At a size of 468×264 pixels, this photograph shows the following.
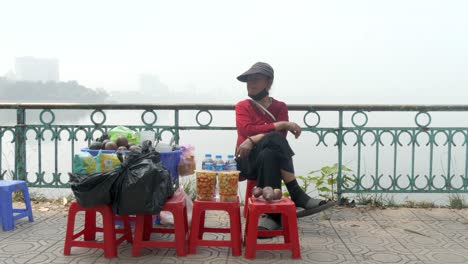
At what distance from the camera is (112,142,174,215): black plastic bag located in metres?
3.35

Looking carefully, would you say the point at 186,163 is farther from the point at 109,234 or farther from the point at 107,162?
the point at 109,234

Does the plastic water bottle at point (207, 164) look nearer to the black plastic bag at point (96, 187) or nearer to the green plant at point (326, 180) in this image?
the black plastic bag at point (96, 187)

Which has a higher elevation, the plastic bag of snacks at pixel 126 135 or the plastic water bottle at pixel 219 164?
the plastic bag of snacks at pixel 126 135

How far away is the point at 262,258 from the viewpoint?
3.57 m

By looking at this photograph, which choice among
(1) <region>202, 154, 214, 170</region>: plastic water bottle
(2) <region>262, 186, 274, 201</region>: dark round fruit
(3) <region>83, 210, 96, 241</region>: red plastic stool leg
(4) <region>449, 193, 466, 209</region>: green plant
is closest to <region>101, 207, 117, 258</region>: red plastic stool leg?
(3) <region>83, 210, 96, 241</region>: red plastic stool leg

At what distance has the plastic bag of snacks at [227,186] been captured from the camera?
3.66 meters

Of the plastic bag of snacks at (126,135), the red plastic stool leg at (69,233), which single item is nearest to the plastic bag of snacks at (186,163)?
the plastic bag of snacks at (126,135)

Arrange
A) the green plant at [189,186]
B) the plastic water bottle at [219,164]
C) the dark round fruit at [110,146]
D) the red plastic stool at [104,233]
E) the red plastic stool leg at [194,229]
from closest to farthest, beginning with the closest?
the red plastic stool at [104,233] < the red plastic stool leg at [194,229] < the plastic water bottle at [219,164] < the dark round fruit at [110,146] < the green plant at [189,186]

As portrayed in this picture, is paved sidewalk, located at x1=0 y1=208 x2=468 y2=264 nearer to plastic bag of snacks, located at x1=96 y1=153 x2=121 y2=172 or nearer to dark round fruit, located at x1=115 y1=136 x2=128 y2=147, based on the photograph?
plastic bag of snacks, located at x1=96 y1=153 x2=121 y2=172

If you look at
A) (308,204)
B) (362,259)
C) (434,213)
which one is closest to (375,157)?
(434,213)

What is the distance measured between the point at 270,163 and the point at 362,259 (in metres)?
1.07

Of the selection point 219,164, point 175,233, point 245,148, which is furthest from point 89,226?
point 245,148

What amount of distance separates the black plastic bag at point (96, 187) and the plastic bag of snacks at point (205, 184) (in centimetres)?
64

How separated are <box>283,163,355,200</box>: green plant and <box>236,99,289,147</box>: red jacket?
45.0 inches
